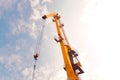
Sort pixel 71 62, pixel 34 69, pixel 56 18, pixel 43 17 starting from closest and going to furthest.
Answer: pixel 34 69 < pixel 71 62 < pixel 43 17 < pixel 56 18

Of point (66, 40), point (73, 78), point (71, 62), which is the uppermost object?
point (66, 40)

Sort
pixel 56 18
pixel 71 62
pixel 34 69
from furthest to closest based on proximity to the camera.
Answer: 1. pixel 56 18
2. pixel 71 62
3. pixel 34 69

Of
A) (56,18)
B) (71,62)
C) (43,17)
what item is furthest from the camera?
(56,18)

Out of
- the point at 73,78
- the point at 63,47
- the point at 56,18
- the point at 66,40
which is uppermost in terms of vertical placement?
the point at 56,18

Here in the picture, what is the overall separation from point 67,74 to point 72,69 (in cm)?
124

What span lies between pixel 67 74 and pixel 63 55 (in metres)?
4.68

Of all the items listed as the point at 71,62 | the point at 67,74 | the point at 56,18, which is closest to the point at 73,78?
the point at 67,74

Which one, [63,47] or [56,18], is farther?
[56,18]

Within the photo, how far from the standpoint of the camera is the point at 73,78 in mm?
38062

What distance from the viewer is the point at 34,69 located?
123ft

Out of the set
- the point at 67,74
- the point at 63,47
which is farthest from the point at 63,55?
the point at 67,74

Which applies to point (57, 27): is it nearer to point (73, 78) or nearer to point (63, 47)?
point (63, 47)

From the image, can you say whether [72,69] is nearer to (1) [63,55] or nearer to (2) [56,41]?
(1) [63,55]

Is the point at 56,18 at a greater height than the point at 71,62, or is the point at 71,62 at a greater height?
the point at 56,18
